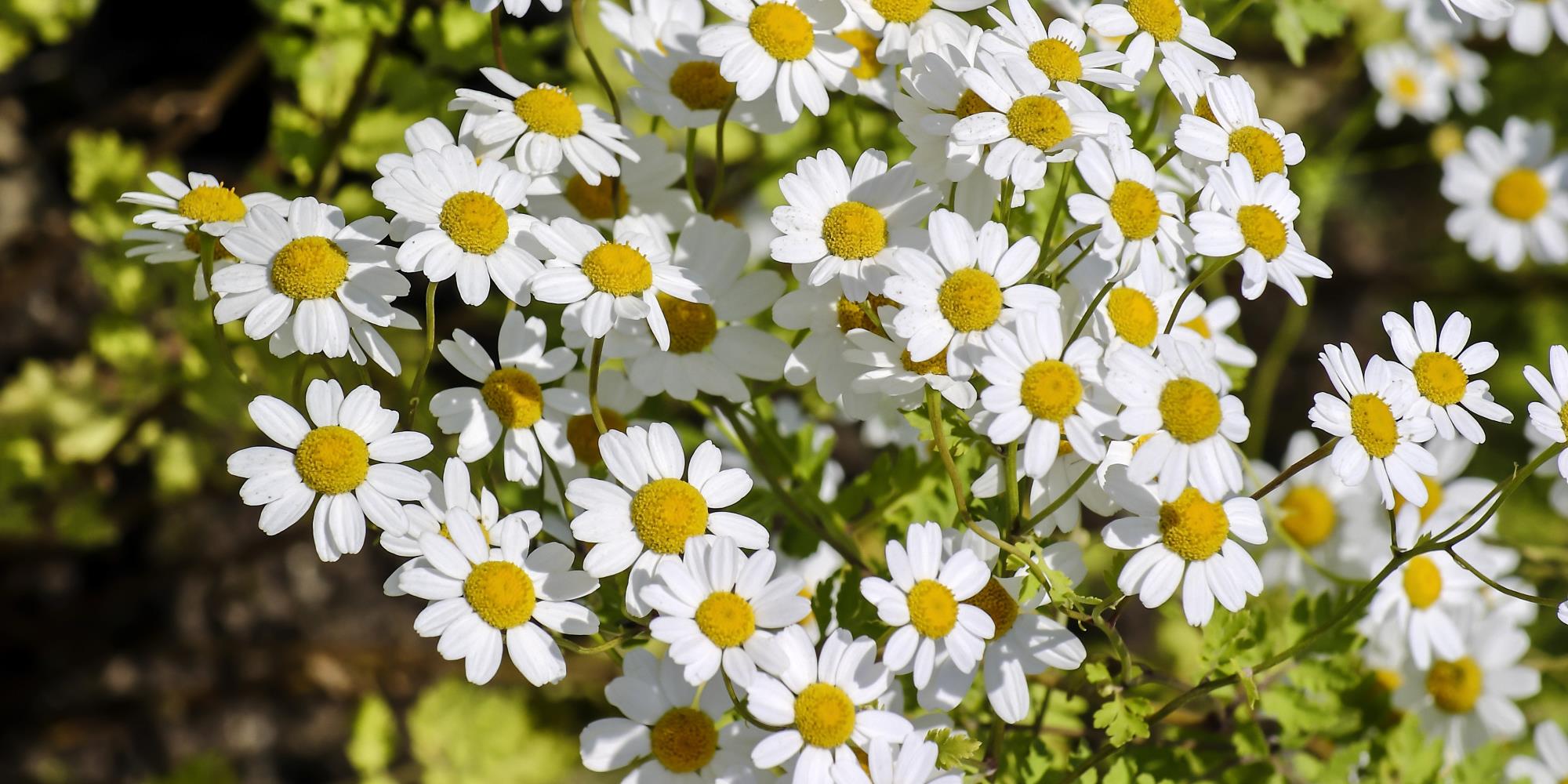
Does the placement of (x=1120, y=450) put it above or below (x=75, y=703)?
above

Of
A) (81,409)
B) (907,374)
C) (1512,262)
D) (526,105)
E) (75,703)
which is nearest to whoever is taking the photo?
(907,374)

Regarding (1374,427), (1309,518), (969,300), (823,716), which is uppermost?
(969,300)

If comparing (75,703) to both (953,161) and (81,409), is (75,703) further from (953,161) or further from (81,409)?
(953,161)

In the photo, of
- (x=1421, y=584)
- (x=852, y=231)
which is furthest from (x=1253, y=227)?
(x=1421, y=584)

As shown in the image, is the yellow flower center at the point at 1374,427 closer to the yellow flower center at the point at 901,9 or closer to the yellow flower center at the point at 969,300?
the yellow flower center at the point at 969,300

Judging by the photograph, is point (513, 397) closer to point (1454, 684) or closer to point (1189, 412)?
point (1189, 412)

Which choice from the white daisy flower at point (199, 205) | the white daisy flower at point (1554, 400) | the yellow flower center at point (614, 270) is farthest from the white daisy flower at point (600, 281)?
the white daisy flower at point (1554, 400)

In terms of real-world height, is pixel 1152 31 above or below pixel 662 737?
above

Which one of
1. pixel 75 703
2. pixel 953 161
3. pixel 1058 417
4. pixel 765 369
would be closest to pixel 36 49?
pixel 75 703

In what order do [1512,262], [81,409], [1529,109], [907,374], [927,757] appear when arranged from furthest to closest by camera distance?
[1529,109]
[1512,262]
[81,409]
[907,374]
[927,757]
